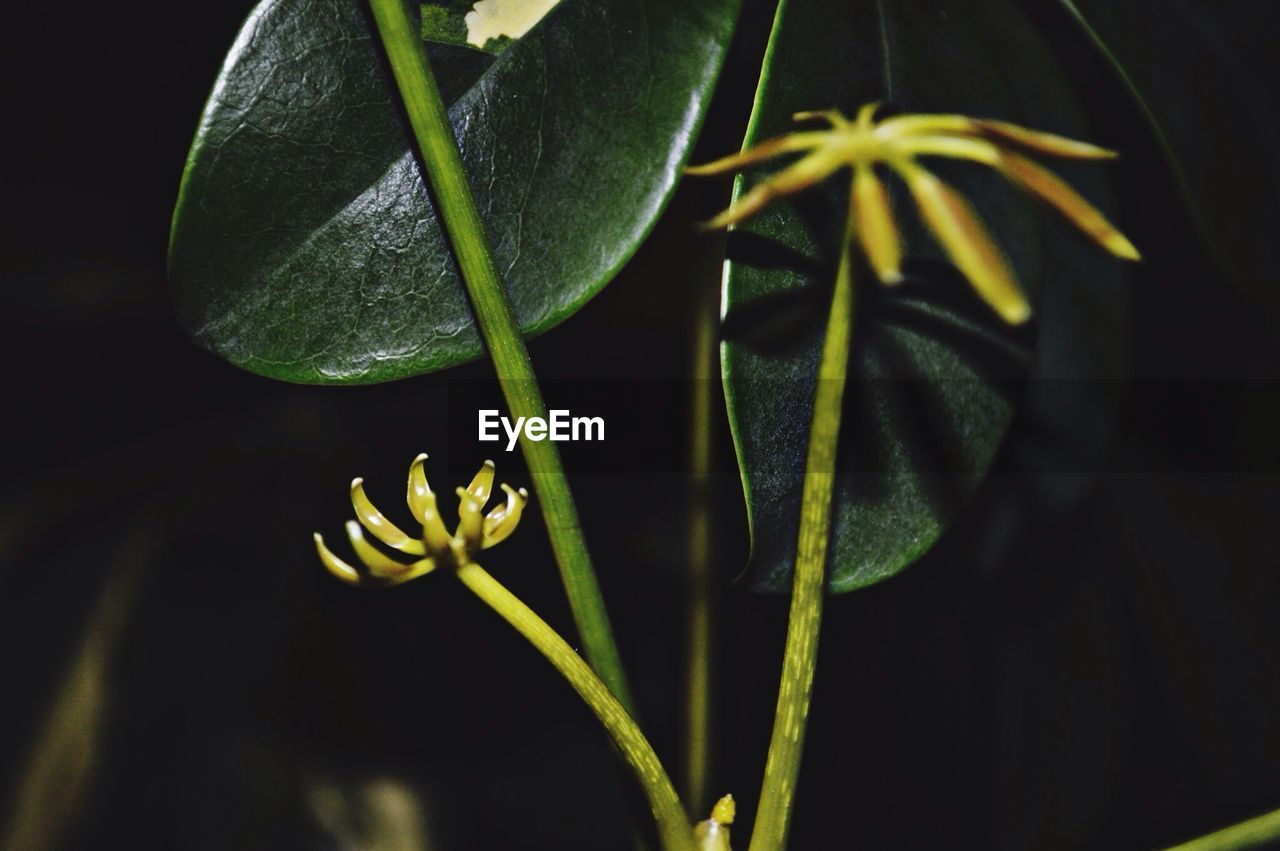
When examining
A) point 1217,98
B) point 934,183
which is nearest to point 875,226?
point 934,183

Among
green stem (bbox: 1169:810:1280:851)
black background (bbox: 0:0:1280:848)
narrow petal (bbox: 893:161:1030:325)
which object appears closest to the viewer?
narrow petal (bbox: 893:161:1030:325)

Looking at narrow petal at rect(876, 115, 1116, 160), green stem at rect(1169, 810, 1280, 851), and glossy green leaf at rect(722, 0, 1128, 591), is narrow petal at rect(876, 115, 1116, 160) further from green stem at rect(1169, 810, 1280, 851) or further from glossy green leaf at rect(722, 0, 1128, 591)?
green stem at rect(1169, 810, 1280, 851)

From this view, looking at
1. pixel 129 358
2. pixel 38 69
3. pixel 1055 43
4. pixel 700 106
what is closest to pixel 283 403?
pixel 129 358

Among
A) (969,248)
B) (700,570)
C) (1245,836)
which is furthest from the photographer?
(700,570)

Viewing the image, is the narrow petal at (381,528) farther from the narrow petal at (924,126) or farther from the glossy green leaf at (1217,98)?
the glossy green leaf at (1217,98)

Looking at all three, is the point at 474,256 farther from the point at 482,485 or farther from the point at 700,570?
the point at 700,570

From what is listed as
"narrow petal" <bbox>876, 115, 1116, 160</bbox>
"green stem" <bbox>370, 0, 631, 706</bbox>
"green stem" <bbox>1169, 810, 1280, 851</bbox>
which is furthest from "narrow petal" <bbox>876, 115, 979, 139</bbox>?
"green stem" <bbox>1169, 810, 1280, 851</bbox>

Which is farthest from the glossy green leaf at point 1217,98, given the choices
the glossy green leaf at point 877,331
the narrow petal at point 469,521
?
the narrow petal at point 469,521
